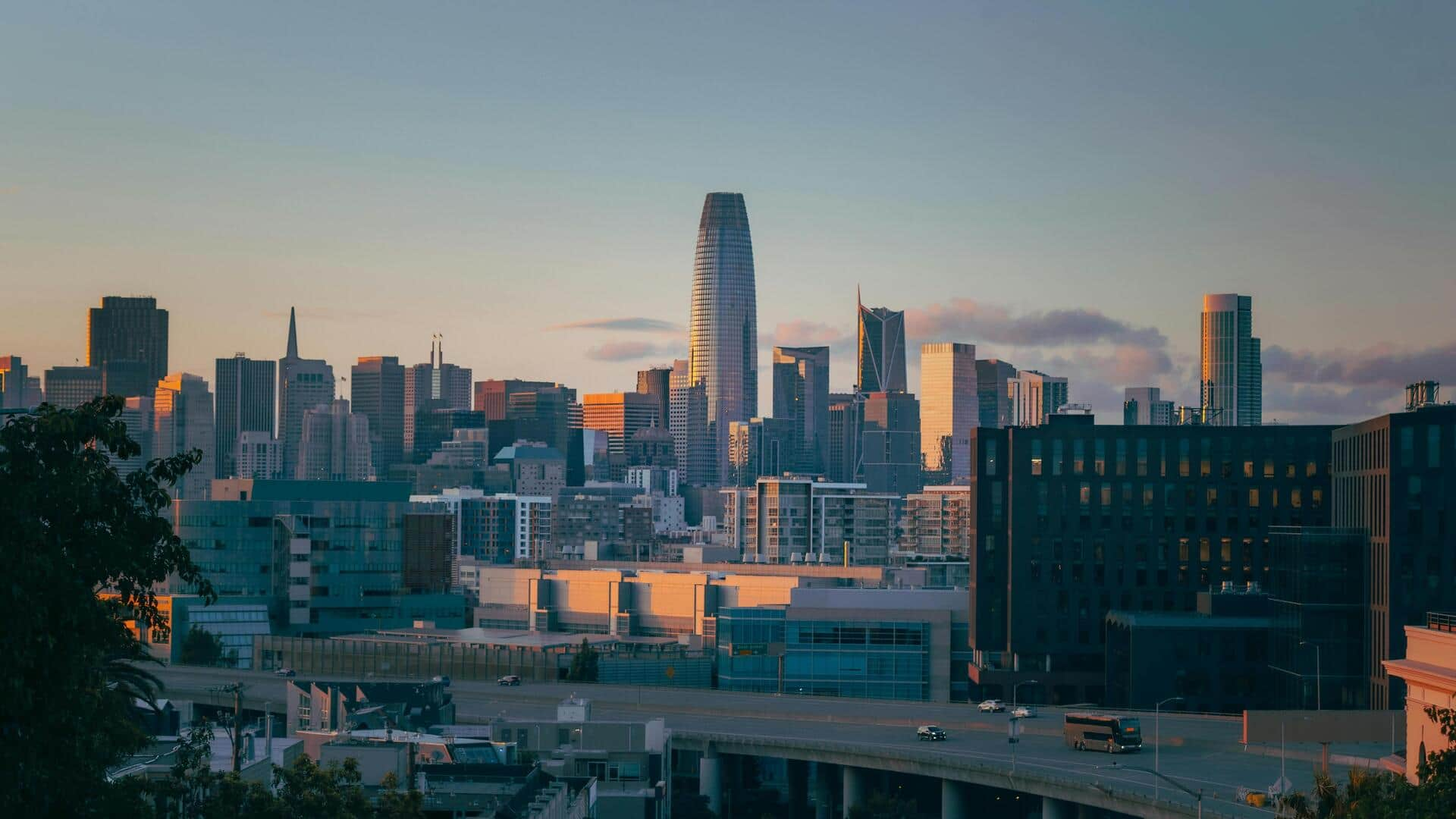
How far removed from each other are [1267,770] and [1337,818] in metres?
48.8

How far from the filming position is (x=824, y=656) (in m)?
166

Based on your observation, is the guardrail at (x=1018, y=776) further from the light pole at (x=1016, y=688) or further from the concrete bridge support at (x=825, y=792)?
the light pole at (x=1016, y=688)

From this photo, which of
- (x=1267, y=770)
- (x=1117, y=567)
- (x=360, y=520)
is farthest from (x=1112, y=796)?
(x=360, y=520)

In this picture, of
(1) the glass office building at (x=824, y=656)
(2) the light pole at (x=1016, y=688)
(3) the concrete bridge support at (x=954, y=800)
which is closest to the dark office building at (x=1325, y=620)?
(2) the light pole at (x=1016, y=688)

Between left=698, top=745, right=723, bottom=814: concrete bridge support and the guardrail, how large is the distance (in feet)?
3.01

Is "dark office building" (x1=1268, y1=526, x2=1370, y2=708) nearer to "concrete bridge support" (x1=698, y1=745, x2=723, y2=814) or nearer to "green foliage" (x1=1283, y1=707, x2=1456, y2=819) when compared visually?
"concrete bridge support" (x1=698, y1=745, x2=723, y2=814)

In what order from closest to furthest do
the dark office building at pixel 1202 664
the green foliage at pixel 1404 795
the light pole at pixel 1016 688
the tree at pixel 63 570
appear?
the tree at pixel 63 570
the green foliage at pixel 1404 795
the dark office building at pixel 1202 664
the light pole at pixel 1016 688

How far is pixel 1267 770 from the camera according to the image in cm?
10531

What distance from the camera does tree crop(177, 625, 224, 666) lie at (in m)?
182

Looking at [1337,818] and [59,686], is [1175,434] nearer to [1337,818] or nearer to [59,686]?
[1337,818]

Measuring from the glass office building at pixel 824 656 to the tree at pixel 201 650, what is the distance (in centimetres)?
5051

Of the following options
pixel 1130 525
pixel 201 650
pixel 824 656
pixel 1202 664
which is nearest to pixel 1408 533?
pixel 1202 664

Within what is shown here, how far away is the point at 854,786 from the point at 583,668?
44.9m

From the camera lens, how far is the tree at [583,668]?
161 meters
